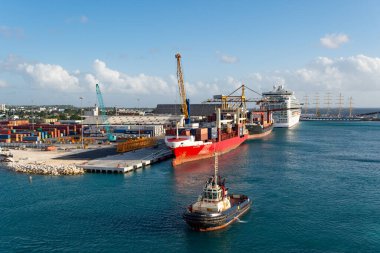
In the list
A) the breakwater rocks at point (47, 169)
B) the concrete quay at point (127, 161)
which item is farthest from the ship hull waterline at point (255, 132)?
the breakwater rocks at point (47, 169)

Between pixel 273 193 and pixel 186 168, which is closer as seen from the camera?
pixel 273 193

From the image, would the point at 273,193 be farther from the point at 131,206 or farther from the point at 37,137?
the point at 37,137

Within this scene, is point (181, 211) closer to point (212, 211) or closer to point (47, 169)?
point (212, 211)

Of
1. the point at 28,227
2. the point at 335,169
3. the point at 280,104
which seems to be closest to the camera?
the point at 28,227

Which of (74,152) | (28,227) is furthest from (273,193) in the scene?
(74,152)

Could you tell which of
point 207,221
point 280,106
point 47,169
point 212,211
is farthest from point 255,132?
point 207,221

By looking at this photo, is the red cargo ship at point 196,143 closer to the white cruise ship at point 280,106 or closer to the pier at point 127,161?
the pier at point 127,161

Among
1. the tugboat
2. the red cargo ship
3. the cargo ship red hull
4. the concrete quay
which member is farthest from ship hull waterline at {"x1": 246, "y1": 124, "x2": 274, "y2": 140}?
the tugboat

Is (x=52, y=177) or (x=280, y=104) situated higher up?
(x=280, y=104)
